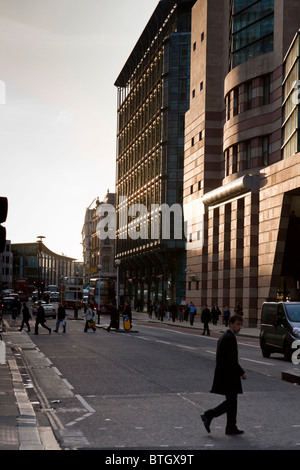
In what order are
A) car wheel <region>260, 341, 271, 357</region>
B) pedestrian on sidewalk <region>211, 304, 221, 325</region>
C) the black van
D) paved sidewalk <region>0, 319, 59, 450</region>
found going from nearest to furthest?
paved sidewalk <region>0, 319, 59, 450</region>
the black van
car wheel <region>260, 341, 271, 357</region>
pedestrian on sidewalk <region>211, 304, 221, 325</region>

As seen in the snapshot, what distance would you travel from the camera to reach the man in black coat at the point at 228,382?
399 inches

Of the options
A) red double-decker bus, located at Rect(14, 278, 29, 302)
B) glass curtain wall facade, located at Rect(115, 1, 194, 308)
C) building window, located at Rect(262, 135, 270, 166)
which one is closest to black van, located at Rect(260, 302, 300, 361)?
building window, located at Rect(262, 135, 270, 166)

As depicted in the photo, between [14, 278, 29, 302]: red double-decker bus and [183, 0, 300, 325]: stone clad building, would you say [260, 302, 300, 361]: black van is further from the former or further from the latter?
[14, 278, 29, 302]: red double-decker bus

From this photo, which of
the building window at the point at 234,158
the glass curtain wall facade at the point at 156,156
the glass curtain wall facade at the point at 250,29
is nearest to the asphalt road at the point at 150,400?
the building window at the point at 234,158

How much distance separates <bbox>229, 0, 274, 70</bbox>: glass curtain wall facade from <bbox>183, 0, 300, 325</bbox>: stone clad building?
0.24ft

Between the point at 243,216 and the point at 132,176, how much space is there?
4694 centimetres

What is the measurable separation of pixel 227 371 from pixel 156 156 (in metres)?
77.0

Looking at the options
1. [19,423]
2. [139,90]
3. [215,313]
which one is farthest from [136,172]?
[19,423]

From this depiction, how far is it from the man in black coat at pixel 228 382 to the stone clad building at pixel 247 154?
120 feet

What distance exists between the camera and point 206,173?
64.8 metres

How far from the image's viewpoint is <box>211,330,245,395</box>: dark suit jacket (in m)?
10.2

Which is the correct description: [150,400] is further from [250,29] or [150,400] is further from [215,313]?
[250,29]

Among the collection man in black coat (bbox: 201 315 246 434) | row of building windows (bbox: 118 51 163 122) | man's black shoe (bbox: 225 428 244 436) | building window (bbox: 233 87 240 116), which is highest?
row of building windows (bbox: 118 51 163 122)
